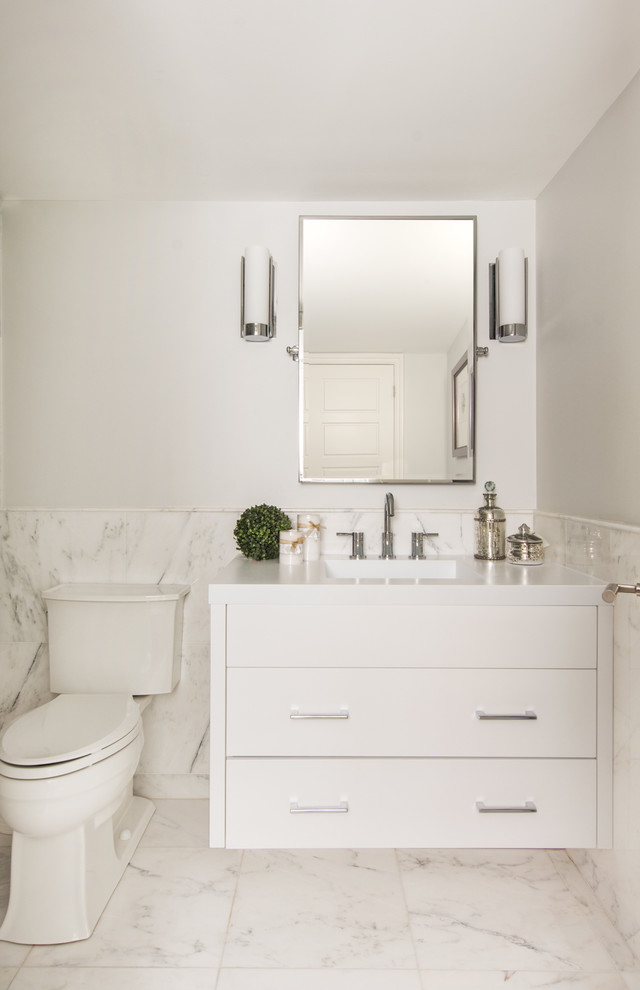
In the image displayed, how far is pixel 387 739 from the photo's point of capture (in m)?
1.52

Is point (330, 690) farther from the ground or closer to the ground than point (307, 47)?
closer to the ground

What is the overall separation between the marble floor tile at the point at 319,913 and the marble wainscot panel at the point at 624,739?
54 cm

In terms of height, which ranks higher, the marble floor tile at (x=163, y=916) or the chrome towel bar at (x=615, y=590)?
the chrome towel bar at (x=615, y=590)

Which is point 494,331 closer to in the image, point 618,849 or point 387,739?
point 387,739

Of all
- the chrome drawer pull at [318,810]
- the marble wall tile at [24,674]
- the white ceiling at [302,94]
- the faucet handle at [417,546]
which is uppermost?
the white ceiling at [302,94]

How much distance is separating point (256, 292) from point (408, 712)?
4.65ft

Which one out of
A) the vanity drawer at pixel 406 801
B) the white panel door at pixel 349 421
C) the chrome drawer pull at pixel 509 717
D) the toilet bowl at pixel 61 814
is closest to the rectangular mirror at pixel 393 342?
the white panel door at pixel 349 421

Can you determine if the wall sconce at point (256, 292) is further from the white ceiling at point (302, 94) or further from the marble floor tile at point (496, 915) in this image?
the marble floor tile at point (496, 915)

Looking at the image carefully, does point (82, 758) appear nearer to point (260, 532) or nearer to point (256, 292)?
point (260, 532)

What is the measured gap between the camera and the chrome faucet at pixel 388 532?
2.02m

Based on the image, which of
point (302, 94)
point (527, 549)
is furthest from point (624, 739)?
point (302, 94)

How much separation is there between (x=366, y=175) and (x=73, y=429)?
4.37 feet

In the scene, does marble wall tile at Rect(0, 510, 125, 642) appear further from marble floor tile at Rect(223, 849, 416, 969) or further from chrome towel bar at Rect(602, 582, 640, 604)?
chrome towel bar at Rect(602, 582, 640, 604)

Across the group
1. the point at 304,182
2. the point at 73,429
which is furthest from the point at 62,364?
the point at 304,182
